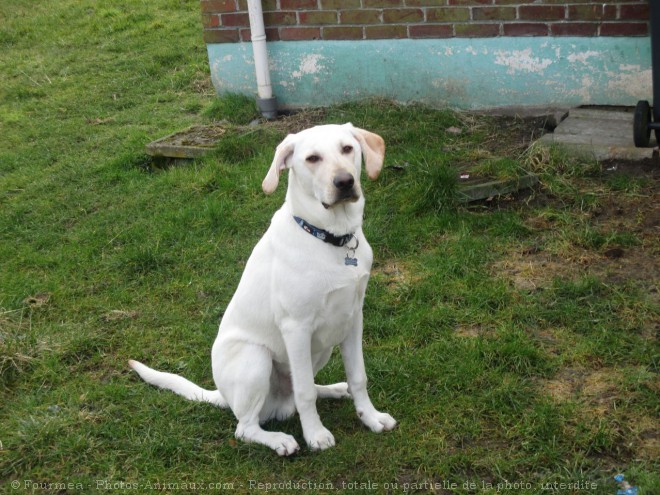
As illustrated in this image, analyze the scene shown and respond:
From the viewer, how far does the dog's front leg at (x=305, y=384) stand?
318 cm

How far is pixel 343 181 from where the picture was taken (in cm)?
300

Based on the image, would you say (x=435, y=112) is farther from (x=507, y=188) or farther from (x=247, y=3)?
(x=247, y=3)

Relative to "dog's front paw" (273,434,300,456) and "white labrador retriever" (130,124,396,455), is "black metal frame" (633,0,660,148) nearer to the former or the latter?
"white labrador retriever" (130,124,396,455)

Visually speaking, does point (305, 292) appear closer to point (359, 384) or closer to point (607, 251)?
point (359, 384)

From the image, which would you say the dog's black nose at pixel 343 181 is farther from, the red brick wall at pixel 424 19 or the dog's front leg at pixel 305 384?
the red brick wall at pixel 424 19

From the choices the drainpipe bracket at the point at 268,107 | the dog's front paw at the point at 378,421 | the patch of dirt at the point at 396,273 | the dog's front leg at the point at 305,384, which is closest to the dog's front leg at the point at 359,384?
the dog's front paw at the point at 378,421

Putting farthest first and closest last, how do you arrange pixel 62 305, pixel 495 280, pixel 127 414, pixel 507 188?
pixel 507 188 → pixel 62 305 → pixel 495 280 → pixel 127 414

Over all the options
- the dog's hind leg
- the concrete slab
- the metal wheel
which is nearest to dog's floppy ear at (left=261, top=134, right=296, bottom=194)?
the dog's hind leg

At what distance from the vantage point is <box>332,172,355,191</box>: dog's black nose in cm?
300

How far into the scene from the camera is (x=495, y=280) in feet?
14.5

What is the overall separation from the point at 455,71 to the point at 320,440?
411 centimetres

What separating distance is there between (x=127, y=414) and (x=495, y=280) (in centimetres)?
215

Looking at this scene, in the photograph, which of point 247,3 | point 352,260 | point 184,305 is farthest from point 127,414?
A: point 247,3

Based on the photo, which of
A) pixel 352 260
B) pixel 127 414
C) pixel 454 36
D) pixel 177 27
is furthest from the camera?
pixel 177 27
